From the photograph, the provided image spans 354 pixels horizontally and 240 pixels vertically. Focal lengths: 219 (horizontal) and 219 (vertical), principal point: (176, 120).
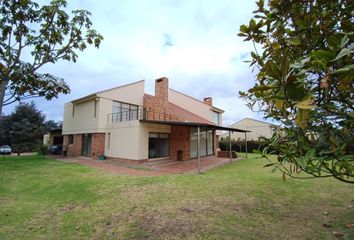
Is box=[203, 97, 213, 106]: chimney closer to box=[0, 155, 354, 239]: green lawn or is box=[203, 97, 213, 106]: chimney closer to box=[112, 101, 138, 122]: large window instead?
box=[112, 101, 138, 122]: large window

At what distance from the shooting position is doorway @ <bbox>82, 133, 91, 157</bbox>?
19.4m

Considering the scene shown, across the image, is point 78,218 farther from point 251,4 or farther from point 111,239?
point 251,4

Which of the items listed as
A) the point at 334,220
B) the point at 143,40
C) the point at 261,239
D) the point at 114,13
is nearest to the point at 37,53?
the point at 114,13

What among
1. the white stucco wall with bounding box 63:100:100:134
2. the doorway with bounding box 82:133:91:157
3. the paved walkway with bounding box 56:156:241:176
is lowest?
the paved walkway with bounding box 56:156:241:176

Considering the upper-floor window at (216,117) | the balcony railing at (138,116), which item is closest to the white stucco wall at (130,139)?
the balcony railing at (138,116)

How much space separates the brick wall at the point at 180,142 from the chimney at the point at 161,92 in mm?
2292

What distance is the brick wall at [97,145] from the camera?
58.6 feet

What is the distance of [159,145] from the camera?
17.8 m

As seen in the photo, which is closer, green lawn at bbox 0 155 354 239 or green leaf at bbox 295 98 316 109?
green leaf at bbox 295 98 316 109

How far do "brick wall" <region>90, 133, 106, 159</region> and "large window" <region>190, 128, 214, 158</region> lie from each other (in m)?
7.36

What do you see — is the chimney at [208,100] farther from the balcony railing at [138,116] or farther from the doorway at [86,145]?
the doorway at [86,145]

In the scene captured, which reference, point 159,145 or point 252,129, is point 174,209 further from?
point 252,129

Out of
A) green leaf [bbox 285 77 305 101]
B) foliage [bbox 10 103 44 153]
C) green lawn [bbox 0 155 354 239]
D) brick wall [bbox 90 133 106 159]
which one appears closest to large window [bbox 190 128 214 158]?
brick wall [bbox 90 133 106 159]

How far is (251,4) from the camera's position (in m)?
3.04
